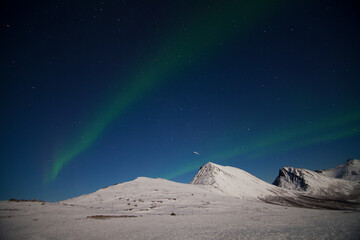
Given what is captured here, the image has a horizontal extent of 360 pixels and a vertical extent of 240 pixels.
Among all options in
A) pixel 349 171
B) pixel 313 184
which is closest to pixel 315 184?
pixel 313 184

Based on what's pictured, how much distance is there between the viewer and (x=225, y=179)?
49188 mm

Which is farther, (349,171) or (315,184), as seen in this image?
(349,171)

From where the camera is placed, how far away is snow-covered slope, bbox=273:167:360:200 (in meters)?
69.7

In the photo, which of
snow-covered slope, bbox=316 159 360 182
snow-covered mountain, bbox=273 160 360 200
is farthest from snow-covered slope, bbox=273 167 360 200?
snow-covered slope, bbox=316 159 360 182

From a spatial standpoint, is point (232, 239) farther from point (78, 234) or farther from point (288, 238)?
point (78, 234)

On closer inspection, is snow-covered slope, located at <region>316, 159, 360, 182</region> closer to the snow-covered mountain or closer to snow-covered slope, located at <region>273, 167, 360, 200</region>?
the snow-covered mountain

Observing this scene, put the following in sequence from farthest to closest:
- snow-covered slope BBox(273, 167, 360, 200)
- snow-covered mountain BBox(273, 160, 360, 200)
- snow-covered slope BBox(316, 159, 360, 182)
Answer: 1. snow-covered slope BBox(316, 159, 360, 182)
2. snow-covered slope BBox(273, 167, 360, 200)
3. snow-covered mountain BBox(273, 160, 360, 200)

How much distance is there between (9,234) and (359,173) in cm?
17462

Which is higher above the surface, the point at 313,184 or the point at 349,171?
→ the point at 349,171

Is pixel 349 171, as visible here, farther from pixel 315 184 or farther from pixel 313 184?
pixel 313 184

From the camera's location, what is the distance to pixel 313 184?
254 ft

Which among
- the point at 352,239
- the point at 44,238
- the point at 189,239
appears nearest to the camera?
the point at 352,239

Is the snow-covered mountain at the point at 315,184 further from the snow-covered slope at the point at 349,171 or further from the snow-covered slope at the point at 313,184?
the snow-covered slope at the point at 349,171

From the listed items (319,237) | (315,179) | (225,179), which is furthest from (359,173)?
(319,237)
